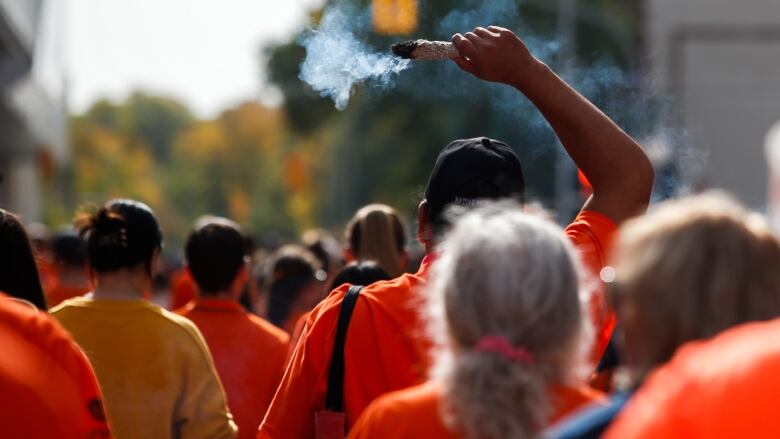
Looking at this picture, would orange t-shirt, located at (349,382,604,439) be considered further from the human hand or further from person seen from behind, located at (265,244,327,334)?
person seen from behind, located at (265,244,327,334)

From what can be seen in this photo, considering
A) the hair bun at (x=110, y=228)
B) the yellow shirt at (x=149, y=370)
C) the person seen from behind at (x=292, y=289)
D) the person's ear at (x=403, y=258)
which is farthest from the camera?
the person seen from behind at (x=292, y=289)

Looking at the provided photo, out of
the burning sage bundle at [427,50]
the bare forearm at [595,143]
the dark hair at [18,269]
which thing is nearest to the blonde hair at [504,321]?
the bare forearm at [595,143]

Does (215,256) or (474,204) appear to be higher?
(474,204)

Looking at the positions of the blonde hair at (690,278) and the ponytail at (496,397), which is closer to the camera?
the blonde hair at (690,278)

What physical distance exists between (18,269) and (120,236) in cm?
131

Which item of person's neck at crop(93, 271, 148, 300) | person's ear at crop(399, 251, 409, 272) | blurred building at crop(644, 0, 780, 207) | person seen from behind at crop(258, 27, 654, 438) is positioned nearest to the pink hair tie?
person seen from behind at crop(258, 27, 654, 438)

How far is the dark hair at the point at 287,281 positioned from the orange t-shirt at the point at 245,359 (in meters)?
2.04

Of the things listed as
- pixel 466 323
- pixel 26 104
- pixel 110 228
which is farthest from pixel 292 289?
pixel 26 104

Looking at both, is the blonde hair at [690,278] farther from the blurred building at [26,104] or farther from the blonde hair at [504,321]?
the blurred building at [26,104]

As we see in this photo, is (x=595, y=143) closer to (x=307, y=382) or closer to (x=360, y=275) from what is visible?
(x=307, y=382)

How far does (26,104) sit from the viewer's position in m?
31.0

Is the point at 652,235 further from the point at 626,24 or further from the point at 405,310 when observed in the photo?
the point at 626,24

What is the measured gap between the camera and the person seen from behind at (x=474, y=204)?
4051 mm

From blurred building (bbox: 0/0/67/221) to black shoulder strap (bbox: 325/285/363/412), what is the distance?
1231cm
